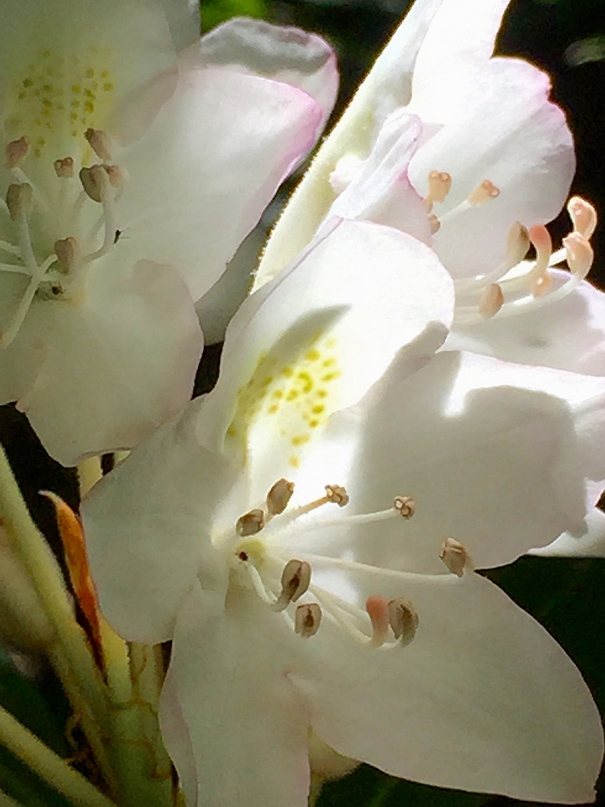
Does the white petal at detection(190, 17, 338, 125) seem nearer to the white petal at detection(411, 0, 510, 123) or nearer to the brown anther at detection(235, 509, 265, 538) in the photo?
the white petal at detection(411, 0, 510, 123)

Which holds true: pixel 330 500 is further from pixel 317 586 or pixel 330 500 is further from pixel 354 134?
pixel 354 134

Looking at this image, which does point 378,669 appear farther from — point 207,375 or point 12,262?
point 207,375

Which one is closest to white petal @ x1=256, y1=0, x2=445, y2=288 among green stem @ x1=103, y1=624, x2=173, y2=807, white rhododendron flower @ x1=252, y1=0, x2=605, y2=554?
white rhododendron flower @ x1=252, y1=0, x2=605, y2=554

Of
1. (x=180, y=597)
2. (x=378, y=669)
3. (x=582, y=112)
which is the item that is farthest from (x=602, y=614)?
(x=582, y=112)

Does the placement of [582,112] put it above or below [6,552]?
below

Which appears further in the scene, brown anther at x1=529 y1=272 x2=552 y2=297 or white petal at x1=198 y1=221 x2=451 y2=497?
brown anther at x1=529 y1=272 x2=552 y2=297

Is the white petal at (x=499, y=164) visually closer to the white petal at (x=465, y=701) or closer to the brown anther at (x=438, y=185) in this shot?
the brown anther at (x=438, y=185)
